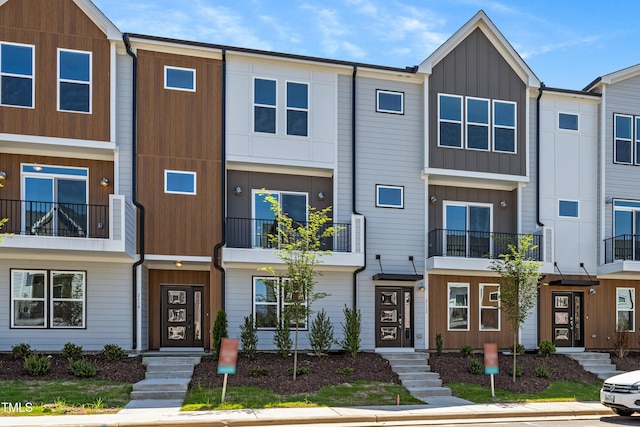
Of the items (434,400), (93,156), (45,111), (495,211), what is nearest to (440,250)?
(495,211)

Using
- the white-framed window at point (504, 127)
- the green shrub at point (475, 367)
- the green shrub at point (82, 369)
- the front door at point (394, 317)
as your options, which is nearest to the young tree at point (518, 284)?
the green shrub at point (475, 367)

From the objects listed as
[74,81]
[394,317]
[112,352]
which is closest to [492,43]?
[394,317]

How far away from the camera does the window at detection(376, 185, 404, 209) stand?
60.0 feet

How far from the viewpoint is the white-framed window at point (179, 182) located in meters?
16.7

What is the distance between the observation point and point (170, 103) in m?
16.9

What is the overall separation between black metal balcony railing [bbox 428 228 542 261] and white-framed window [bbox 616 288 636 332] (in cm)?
402

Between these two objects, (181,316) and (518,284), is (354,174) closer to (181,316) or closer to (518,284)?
(518,284)

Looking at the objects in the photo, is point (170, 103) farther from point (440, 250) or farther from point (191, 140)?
point (440, 250)

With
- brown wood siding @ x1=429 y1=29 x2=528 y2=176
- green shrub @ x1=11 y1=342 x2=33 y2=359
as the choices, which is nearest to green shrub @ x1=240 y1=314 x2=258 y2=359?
green shrub @ x1=11 y1=342 x2=33 y2=359

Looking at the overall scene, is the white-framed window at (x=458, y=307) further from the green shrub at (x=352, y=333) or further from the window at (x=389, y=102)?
the window at (x=389, y=102)

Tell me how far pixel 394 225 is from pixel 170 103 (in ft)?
25.3

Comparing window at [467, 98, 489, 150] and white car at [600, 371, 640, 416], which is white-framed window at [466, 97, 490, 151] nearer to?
window at [467, 98, 489, 150]

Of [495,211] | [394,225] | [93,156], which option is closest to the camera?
[93,156]

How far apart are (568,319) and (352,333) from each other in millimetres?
8162
